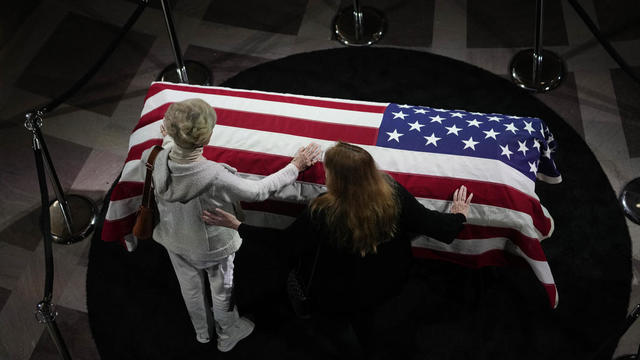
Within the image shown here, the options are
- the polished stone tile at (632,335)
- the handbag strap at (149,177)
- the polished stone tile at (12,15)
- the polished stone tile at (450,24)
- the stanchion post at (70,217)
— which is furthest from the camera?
the polished stone tile at (12,15)

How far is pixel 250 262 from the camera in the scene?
166 inches

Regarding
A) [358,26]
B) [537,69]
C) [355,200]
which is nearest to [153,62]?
[358,26]

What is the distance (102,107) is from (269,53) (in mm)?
1330

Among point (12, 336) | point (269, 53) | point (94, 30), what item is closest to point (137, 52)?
point (94, 30)

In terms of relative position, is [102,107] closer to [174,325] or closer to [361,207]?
[174,325]

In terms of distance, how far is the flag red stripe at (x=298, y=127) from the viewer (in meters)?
3.67

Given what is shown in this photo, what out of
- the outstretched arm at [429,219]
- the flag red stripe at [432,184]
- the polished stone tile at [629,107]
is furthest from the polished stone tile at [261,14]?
the outstretched arm at [429,219]

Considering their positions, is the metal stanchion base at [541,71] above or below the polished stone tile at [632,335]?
above

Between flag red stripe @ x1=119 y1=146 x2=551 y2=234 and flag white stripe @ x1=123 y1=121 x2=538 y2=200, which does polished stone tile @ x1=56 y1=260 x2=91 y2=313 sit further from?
flag red stripe @ x1=119 y1=146 x2=551 y2=234

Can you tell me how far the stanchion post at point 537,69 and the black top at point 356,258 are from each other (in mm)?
2109

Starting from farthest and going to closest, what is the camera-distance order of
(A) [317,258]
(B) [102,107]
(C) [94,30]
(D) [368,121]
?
A: 1. (C) [94,30]
2. (B) [102,107]
3. (D) [368,121]
4. (A) [317,258]

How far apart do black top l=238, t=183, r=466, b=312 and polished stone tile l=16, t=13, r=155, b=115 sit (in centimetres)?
258

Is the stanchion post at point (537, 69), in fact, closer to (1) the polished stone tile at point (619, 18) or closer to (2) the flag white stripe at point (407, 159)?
(1) the polished stone tile at point (619, 18)

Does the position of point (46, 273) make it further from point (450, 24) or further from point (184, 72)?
point (450, 24)
